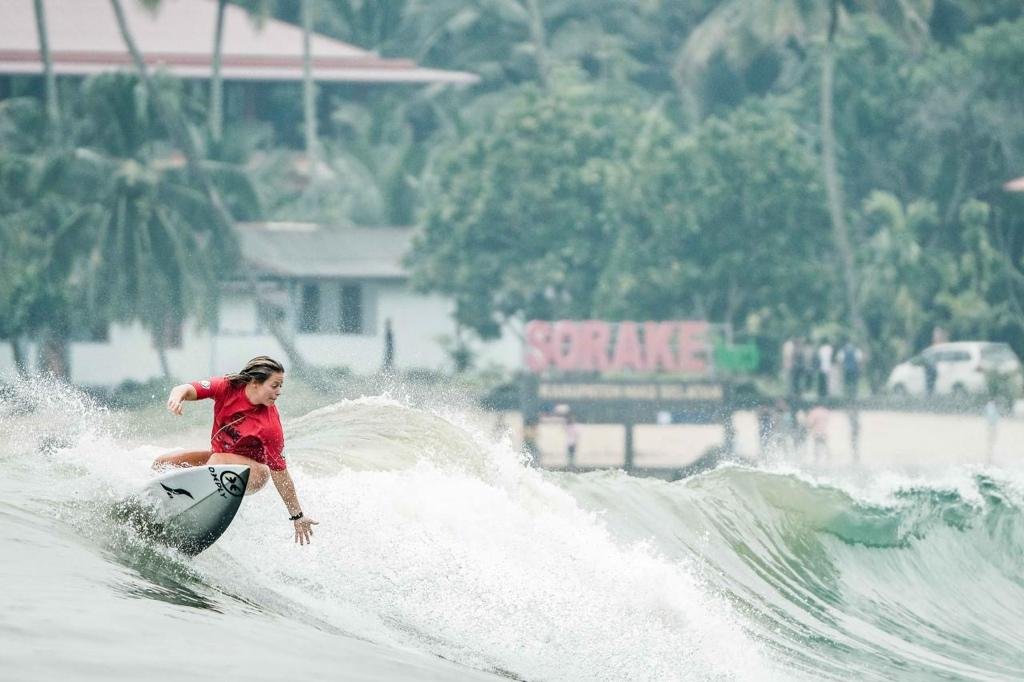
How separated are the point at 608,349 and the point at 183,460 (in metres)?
27.3

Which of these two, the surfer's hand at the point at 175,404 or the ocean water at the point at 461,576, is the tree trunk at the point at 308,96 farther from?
the surfer's hand at the point at 175,404

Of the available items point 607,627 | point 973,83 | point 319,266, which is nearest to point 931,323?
point 973,83

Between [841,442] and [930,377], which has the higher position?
[930,377]

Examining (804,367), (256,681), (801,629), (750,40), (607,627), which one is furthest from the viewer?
(750,40)

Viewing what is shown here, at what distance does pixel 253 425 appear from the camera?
9.37 m

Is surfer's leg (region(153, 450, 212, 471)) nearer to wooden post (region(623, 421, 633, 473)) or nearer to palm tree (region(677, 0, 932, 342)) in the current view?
wooden post (region(623, 421, 633, 473))

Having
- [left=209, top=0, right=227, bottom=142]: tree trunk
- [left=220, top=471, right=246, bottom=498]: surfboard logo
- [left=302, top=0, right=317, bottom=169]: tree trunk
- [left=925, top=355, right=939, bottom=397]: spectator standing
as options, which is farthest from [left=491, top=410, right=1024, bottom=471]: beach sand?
[left=209, top=0, right=227, bottom=142]: tree trunk

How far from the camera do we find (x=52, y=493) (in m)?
11.0

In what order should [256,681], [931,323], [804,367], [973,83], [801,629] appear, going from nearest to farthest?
[256,681], [801,629], [804,367], [931,323], [973,83]

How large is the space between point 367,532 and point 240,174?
36.5 meters

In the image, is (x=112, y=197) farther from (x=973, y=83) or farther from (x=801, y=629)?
(x=801, y=629)

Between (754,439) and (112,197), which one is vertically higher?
(112,197)

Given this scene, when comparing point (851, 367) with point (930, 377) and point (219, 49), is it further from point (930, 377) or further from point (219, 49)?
point (219, 49)

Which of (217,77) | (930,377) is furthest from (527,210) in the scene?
(217,77)
